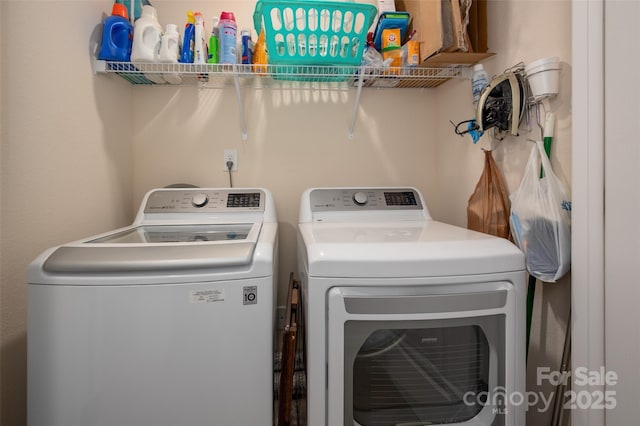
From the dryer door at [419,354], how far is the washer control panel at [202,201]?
0.83 metres

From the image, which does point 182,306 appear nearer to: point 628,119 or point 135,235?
point 135,235

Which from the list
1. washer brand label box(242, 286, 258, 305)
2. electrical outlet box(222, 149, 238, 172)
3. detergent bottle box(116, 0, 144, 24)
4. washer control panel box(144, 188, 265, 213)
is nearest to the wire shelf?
detergent bottle box(116, 0, 144, 24)

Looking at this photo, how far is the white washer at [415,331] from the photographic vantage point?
884 mm

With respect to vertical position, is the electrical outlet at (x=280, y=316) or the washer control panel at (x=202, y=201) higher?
the washer control panel at (x=202, y=201)

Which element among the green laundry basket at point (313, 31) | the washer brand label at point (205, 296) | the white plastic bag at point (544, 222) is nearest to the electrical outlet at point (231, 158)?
the green laundry basket at point (313, 31)

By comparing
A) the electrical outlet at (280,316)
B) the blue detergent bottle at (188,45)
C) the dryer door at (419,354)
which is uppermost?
the blue detergent bottle at (188,45)

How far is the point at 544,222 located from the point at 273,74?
134cm

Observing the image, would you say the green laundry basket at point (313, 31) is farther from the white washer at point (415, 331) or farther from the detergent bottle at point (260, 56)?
the white washer at point (415, 331)

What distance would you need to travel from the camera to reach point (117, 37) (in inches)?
56.7

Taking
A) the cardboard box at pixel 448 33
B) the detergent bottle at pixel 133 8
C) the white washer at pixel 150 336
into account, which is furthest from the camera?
the detergent bottle at pixel 133 8

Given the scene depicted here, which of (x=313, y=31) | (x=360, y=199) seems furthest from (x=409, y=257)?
(x=313, y=31)

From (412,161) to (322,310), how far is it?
1.36 metres

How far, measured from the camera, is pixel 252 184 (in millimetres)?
Result: 1857

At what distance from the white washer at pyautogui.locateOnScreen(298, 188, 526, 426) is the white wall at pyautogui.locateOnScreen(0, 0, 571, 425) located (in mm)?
336
